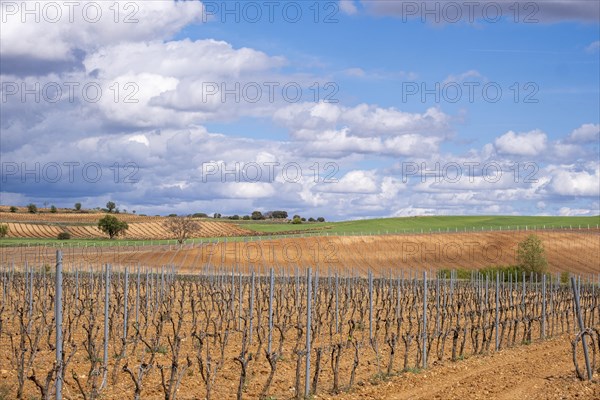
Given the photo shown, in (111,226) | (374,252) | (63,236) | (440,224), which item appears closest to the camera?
(374,252)

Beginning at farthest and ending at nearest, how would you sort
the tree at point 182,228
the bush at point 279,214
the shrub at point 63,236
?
the bush at point 279,214 → the tree at point 182,228 → the shrub at point 63,236

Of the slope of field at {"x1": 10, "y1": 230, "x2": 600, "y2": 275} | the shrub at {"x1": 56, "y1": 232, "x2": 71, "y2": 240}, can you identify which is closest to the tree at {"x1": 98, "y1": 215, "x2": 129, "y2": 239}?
the shrub at {"x1": 56, "y1": 232, "x2": 71, "y2": 240}

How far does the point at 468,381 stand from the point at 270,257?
149ft

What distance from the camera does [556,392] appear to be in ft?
37.2

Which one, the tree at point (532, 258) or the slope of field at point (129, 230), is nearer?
the tree at point (532, 258)

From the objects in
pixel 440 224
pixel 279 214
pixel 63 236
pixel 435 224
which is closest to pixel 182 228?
pixel 63 236

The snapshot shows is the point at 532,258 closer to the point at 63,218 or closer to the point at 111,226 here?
the point at 111,226

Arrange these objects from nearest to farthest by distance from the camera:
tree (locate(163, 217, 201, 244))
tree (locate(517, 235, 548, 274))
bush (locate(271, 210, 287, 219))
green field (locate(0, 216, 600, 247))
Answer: tree (locate(517, 235, 548, 274)), tree (locate(163, 217, 201, 244)), green field (locate(0, 216, 600, 247)), bush (locate(271, 210, 287, 219))

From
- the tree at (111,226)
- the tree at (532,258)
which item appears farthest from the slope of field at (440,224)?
the tree at (532,258)

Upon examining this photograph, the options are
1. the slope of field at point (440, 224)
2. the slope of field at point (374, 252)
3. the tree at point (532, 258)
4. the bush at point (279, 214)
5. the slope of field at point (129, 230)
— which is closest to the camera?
the tree at point (532, 258)

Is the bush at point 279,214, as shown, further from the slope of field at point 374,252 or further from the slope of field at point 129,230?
the slope of field at point 374,252

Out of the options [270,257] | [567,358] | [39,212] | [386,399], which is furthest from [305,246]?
[386,399]

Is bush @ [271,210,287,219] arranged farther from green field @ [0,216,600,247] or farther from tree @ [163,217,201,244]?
tree @ [163,217,201,244]

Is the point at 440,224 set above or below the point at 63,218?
below
